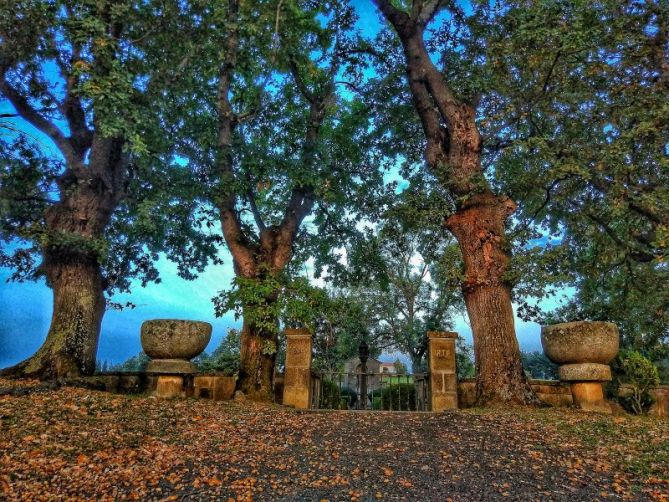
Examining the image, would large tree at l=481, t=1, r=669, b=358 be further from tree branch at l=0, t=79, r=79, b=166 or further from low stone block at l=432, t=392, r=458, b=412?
tree branch at l=0, t=79, r=79, b=166

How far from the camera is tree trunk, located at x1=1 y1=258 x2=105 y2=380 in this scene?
7.65 meters

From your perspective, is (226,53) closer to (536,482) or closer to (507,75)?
(507,75)

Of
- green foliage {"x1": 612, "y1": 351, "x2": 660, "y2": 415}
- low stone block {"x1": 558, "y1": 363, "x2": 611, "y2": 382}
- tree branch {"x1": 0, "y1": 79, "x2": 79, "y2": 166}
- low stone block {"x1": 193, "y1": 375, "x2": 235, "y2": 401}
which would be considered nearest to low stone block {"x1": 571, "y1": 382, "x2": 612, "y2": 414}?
low stone block {"x1": 558, "y1": 363, "x2": 611, "y2": 382}

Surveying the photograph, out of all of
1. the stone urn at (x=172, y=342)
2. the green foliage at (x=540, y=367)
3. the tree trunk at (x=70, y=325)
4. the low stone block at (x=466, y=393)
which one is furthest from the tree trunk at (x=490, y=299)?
the green foliage at (x=540, y=367)

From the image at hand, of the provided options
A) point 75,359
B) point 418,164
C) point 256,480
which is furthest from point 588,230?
point 75,359

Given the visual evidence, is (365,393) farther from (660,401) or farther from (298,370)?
(660,401)

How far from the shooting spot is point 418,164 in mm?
12422

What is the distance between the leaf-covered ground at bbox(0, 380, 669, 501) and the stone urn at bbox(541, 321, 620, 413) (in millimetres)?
1206

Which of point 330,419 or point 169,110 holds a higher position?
point 169,110

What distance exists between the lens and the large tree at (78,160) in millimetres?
6965

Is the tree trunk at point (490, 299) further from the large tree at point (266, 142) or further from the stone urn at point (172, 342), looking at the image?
the stone urn at point (172, 342)

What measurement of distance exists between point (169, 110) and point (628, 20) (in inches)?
341

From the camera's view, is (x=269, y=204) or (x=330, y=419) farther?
(x=269, y=204)

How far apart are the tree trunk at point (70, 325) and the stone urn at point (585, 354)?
8384 mm
